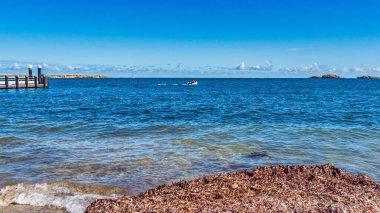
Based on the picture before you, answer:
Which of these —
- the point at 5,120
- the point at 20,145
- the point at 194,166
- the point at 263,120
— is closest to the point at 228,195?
the point at 194,166

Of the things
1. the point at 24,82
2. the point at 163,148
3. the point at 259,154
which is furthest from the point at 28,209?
the point at 24,82

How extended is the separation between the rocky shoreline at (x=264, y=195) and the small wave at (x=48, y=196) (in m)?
0.88

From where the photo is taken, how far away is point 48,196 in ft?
26.6

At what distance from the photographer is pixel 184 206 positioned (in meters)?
6.70

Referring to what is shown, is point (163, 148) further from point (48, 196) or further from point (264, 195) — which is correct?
point (264, 195)

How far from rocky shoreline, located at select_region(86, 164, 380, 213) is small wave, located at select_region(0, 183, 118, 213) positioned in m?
0.88

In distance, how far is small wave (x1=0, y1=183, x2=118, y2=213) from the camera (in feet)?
24.9

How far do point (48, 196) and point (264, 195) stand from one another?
5.28 m

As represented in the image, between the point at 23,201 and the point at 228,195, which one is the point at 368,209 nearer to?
the point at 228,195

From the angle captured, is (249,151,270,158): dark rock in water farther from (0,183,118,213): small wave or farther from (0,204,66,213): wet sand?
(0,204,66,213): wet sand

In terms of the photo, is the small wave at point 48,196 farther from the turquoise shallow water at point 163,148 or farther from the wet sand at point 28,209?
the turquoise shallow water at point 163,148

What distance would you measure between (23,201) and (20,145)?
25.7ft

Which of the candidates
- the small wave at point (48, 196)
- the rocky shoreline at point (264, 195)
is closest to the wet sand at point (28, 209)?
the small wave at point (48, 196)

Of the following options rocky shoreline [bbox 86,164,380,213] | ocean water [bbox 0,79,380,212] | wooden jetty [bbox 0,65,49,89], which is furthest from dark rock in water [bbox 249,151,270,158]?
wooden jetty [bbox 0,65,49,89]
